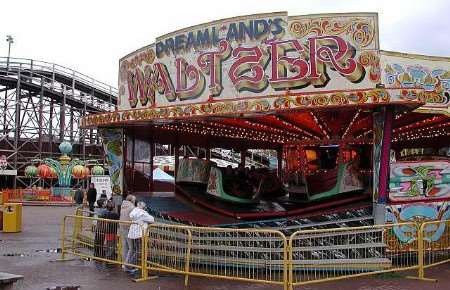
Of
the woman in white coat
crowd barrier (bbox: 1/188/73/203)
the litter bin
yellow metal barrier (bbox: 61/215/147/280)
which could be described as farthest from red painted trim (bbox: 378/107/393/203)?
crowd barrier (bbox: 1/188/73/203)

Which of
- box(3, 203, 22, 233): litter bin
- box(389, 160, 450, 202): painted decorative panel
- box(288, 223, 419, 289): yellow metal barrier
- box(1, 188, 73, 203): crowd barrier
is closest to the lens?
box(288, 223, 419, 289): yellow metal barrier

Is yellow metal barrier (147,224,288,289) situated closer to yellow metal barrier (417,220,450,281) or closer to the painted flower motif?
yellow metal barrier (417,220,450,281)

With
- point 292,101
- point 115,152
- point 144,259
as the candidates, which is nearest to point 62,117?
point 115,152

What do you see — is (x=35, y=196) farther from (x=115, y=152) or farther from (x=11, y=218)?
(x=115, y=152)

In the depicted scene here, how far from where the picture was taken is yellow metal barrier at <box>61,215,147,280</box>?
10.0m

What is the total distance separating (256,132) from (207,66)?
6063mm

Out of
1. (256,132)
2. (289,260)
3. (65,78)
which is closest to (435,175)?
(289,260)

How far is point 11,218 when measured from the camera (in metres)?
17.6

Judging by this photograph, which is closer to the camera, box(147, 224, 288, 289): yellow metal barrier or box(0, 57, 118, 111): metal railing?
box(147, 224, 288, 289): yellow metal barrier

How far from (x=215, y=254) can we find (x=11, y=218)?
33.4ft

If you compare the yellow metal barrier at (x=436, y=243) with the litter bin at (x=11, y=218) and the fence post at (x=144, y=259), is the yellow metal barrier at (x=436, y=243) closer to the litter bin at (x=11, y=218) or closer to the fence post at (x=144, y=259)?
the fence post at (x=144, y=259)

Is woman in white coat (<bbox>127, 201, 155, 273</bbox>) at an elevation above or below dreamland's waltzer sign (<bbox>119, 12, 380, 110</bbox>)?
below

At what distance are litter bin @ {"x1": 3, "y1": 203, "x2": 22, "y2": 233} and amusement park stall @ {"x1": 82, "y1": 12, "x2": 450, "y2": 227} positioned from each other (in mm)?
5116

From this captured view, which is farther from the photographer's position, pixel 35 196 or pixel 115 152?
pixel 35 196
